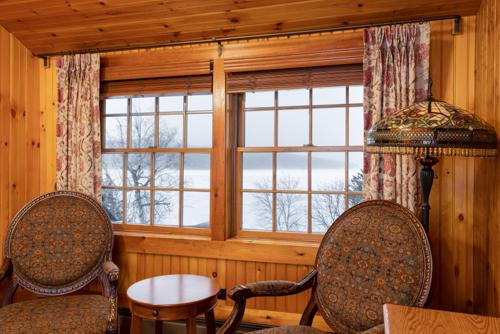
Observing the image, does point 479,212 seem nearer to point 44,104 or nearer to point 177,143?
point 177,143

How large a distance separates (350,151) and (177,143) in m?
1.38

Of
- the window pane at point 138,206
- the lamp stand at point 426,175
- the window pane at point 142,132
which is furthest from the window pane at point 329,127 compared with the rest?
the window pane at point 138,206

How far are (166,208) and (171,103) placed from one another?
0.87 meters

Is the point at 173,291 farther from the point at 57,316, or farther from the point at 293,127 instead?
the point at 293,127

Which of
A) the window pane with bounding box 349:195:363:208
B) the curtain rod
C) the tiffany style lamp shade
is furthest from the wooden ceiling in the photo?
the window pane with bounding box 349:195:363:208

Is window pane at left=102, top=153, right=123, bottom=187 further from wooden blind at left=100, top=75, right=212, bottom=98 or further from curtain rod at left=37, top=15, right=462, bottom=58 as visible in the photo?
curtain rod at left=37, top=15, right=462, bottom=58

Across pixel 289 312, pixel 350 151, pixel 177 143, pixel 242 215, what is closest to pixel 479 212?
pixel 350 151

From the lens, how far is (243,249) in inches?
109

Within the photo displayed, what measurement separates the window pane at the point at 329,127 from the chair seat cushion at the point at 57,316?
1.80 metres

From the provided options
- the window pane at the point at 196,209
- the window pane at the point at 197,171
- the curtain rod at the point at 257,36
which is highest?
the curtain rod at the point at 257,36

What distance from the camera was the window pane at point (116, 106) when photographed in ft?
10.8

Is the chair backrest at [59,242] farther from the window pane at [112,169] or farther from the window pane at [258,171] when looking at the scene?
the window pane at [258,171]

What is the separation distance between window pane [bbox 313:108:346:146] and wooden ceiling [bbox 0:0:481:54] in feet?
1.97

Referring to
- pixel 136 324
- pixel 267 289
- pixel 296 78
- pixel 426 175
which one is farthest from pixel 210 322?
pixel 296 78
